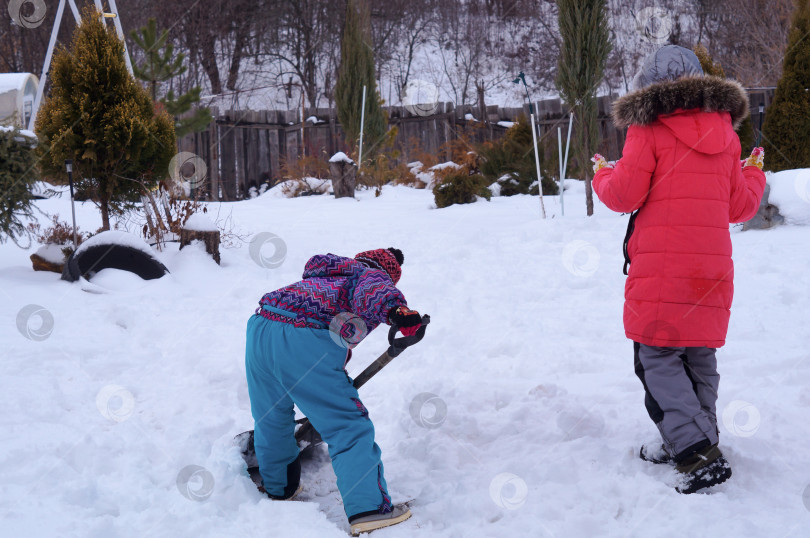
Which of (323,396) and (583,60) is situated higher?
(583,60)

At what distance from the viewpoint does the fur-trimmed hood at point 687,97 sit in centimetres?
242

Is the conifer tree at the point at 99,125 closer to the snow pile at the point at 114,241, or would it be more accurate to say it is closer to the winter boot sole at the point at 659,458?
the snow pile at the point at 114,241

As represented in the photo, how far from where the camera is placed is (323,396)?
2348 millimetres

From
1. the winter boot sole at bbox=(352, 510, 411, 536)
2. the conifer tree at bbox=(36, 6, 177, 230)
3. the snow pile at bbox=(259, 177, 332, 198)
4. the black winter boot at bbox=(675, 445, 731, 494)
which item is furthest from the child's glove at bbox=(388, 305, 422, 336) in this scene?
the snow pile at bbox=(259, 177, 332, 198)

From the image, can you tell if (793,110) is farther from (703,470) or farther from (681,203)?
(703,470)

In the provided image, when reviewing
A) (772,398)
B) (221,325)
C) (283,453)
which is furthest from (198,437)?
(772,398)

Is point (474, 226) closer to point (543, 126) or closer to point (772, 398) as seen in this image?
point (772, 398)

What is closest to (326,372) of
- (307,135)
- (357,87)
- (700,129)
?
(700,129)

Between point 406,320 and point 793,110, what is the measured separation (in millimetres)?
7276

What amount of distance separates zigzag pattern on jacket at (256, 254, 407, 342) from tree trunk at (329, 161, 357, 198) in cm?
812

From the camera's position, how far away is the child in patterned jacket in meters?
2.28

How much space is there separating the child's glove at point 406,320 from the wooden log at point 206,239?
3.86m

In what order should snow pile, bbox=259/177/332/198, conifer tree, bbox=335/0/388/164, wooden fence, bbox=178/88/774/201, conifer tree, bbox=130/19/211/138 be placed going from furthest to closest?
wooden fence, bbox=178/88/774/201
conifer tree, bbox=335/0/388/164
snow pile, bbox=259/177/332/198
conifer tree, bbox=130/19/211/138

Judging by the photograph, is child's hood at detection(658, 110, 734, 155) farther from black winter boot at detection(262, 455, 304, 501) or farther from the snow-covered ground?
black winter boot at detection(262, 455, 304, 501)
